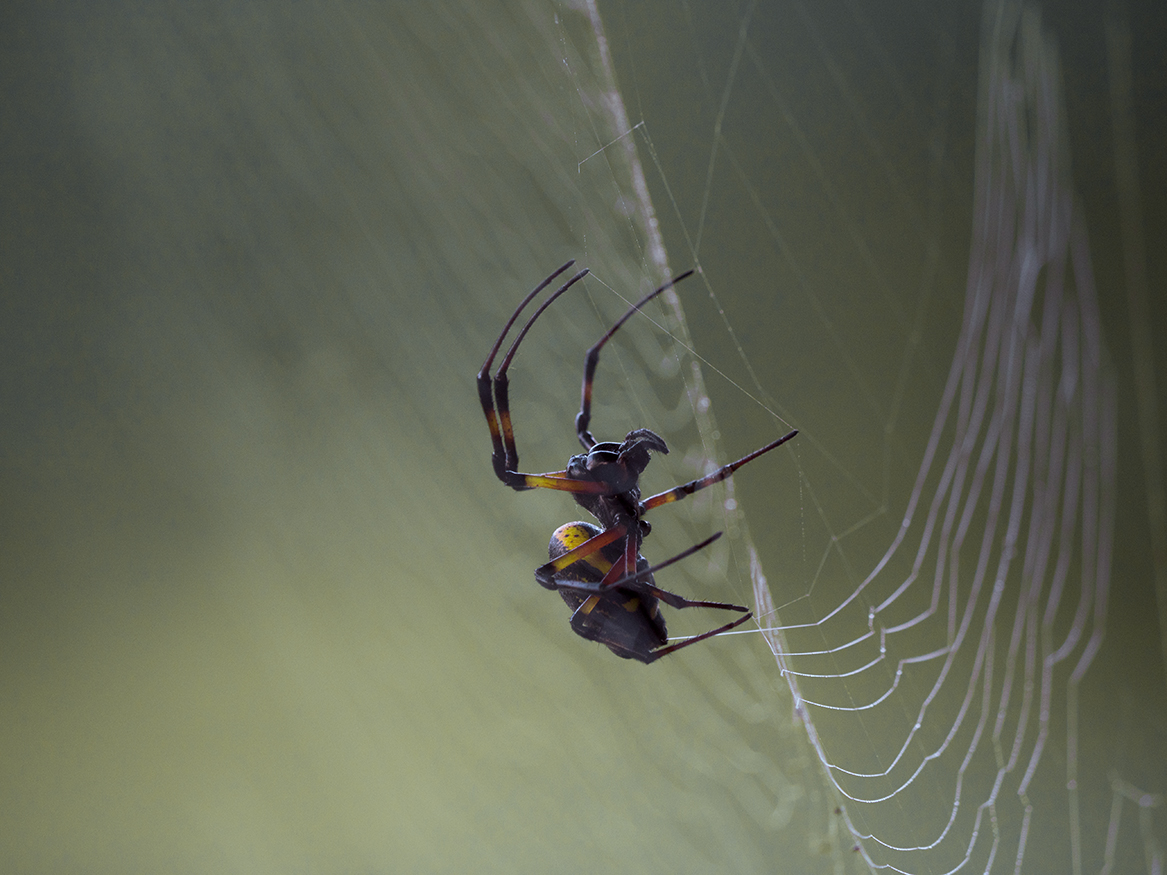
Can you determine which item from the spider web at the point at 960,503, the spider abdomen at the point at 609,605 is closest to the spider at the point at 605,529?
the spider abdomen at the point at 609,605

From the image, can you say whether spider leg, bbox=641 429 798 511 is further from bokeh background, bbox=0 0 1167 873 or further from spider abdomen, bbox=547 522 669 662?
bokeh background, bbox=0 0 1167 873

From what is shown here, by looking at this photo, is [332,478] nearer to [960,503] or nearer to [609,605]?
[609,605]

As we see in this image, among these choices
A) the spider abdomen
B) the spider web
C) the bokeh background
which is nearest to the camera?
the spider web

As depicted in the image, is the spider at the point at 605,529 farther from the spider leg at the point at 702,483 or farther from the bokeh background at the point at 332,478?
the bokeh background at the point at 332,478

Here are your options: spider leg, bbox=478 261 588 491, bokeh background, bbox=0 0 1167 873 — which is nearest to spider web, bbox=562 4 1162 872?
bokeh background, bbox=0 0 1167 873

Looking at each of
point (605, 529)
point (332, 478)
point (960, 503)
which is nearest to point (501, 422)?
point (605, 529)

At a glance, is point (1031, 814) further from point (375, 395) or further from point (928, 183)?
point (375, 395)
